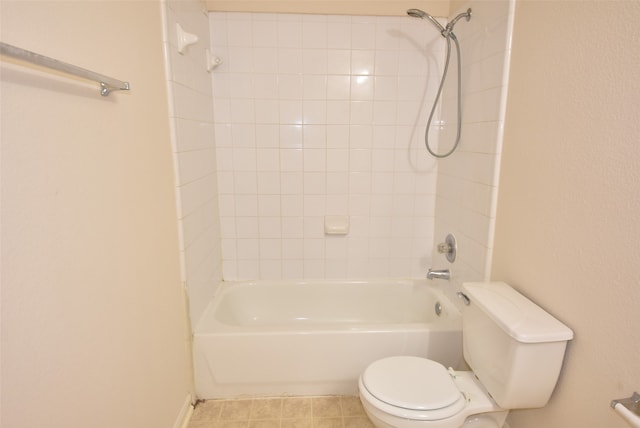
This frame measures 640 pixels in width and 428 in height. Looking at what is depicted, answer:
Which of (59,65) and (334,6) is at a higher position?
(334,6)

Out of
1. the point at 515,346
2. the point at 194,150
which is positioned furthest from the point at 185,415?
the point at 515,346

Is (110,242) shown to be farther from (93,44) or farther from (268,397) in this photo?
(268,397)

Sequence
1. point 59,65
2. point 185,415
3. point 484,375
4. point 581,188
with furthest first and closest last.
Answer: point 185,415
point 484,375
point 581,188
point 59,65

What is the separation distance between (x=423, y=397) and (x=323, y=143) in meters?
1.52

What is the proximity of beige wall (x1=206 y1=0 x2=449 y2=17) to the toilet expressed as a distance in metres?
1.62

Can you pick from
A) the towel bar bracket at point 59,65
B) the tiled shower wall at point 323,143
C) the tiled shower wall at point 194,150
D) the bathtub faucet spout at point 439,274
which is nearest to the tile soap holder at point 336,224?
the tiled shower wall at point 323,143

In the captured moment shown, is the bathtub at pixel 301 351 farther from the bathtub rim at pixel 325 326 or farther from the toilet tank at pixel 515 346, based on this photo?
the toilet tank at pixel 515 346

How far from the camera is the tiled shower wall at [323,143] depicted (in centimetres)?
211

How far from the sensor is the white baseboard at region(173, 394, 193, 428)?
1.59m

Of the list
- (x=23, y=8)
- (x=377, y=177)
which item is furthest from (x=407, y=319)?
(x=23, y=8)

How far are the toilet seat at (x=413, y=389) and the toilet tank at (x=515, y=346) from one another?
152mm

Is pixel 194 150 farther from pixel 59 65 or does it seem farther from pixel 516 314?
pixel 516 314

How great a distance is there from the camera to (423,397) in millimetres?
1247

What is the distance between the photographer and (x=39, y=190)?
0.77 m
